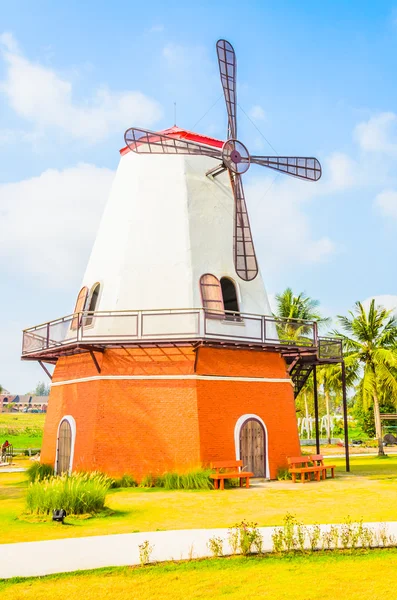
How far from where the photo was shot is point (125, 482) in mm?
16781

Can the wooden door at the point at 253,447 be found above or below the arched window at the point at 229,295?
below

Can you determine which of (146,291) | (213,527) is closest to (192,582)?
(213,527)

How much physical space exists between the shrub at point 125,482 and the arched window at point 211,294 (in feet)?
16.7

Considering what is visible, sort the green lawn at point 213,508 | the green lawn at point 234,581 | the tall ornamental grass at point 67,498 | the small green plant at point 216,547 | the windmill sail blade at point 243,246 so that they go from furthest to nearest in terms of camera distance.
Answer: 1. the windmill sail blade at point 243,246
2. the tall ornamental grass at point 67,498
3. the green lawn at point 213,508
4. the small green plant at point 216,547
5. the green lawn at point 234,581

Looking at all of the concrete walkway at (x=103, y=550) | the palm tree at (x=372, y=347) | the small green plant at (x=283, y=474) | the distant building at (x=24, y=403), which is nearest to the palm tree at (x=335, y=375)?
the palm tree at (x=372, y=347)

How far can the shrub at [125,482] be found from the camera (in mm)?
16703

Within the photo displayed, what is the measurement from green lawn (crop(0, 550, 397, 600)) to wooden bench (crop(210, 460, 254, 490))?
25.2 feet

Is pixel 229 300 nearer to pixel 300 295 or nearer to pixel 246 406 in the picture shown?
pixel 246 406

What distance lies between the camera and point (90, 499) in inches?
479

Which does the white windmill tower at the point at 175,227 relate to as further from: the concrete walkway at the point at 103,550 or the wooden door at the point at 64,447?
the concrete walkway at the point at 103,550

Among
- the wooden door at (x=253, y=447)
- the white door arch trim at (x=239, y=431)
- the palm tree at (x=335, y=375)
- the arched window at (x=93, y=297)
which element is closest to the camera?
the white door arch trim at (x=239, y=431)

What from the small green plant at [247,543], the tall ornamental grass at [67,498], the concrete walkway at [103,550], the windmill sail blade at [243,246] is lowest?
the concrete walkway at [103,550]

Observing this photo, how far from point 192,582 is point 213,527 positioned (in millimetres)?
3440

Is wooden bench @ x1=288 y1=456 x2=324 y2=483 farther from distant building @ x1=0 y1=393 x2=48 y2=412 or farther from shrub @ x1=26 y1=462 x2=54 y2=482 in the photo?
distant building @ x1=0 y1=393 x2=48 y2=412
